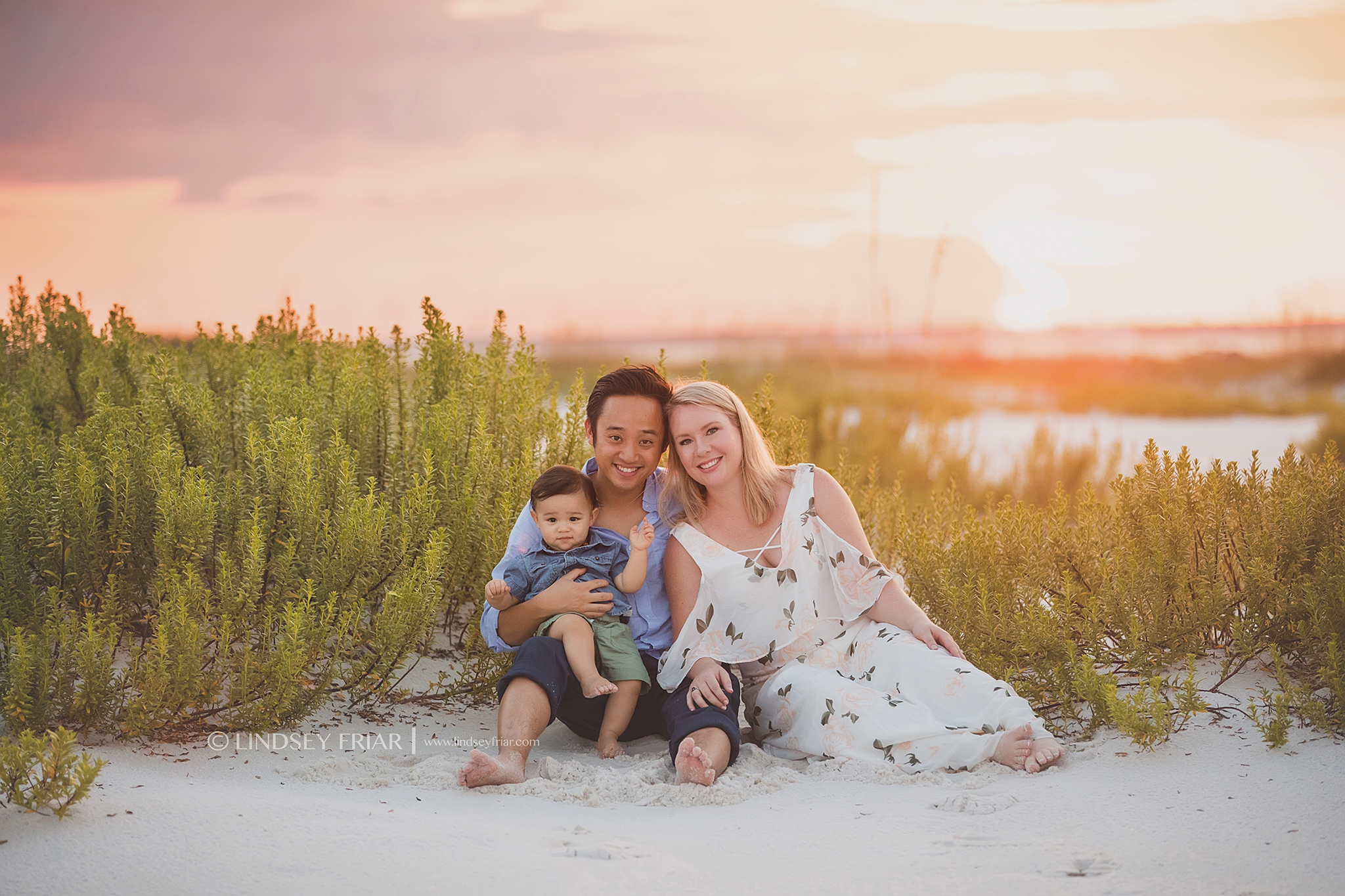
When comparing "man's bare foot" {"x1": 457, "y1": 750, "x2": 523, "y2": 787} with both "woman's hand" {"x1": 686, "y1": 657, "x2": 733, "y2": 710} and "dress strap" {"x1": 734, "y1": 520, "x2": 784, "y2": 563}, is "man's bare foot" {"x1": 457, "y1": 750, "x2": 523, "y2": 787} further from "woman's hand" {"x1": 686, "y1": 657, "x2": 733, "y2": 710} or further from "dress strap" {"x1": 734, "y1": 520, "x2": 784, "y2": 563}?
"dress strap" {"x1": 734, "y1": 520, "x2": 784, "y2": 563}

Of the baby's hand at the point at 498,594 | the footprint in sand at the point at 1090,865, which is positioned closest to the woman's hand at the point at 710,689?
the baby's hand at the point at 498,594

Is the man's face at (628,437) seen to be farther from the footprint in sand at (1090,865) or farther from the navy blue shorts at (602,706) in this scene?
the footprint in sand at (1090,865)

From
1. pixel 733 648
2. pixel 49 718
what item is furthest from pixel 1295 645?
pixel 49 718

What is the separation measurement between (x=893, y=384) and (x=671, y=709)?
17.1m

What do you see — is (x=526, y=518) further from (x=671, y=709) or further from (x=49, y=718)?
(x=49, y=718)

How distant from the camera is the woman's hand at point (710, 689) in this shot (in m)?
3.38

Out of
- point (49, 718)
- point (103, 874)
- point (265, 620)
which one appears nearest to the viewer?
point (103, 874)

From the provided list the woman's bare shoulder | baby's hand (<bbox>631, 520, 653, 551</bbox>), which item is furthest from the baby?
the woman's bare shoulder

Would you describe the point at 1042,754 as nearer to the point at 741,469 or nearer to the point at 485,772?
the point at 741,469

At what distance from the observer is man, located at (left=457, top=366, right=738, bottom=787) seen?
3234 mm

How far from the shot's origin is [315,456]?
4.09 metres

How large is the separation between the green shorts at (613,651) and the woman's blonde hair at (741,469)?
473 millimetres

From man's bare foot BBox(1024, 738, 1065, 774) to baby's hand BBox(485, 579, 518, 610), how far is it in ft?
5.60

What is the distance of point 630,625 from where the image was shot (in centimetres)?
375
